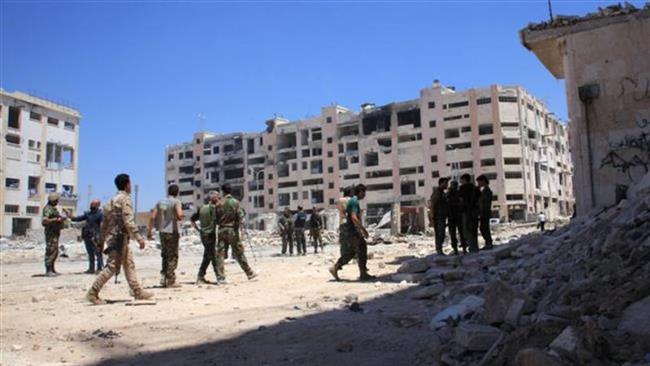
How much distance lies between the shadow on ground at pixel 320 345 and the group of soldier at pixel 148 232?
2.48 meters

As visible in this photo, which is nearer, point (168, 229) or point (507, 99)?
point (168, 229)

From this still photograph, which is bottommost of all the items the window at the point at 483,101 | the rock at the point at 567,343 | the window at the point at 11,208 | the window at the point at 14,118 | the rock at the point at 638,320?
the rock at the point at 567,343

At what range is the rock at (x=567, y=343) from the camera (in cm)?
279

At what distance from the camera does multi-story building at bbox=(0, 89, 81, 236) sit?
5944 cm

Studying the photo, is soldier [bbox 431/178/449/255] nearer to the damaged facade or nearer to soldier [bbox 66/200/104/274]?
the damaged facade

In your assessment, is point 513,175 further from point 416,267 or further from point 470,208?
point 416,267

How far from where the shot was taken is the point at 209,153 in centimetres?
9038

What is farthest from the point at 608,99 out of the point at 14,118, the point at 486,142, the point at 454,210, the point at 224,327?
the point at 14,118

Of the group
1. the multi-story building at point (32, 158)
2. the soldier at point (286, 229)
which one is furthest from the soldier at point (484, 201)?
the multi-story building at point (32, 158)

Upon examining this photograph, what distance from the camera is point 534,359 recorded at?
8.85ft

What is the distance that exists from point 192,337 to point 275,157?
7866cm

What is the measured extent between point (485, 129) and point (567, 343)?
6588cm

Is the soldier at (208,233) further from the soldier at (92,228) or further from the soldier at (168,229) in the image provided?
the soldier at (92,228)

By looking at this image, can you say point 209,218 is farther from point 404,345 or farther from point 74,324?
point 404,345
